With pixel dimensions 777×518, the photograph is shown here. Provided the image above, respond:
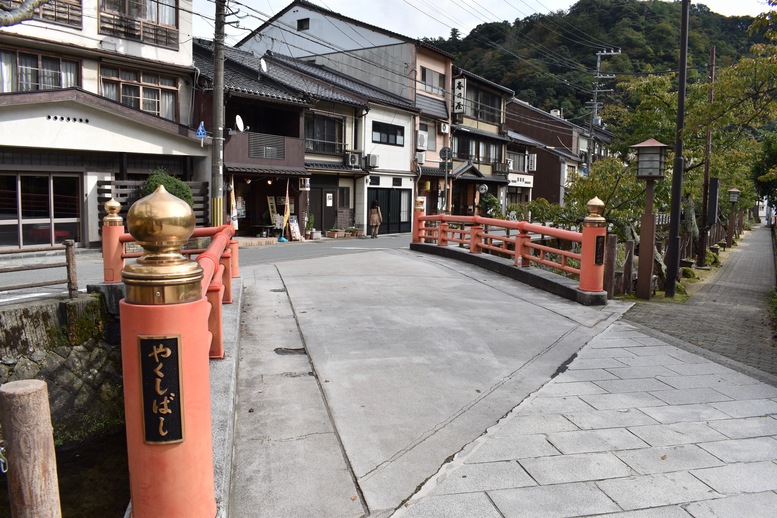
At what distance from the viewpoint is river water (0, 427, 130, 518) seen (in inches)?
253

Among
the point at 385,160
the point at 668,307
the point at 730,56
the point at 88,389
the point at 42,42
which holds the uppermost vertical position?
the point at 730,56

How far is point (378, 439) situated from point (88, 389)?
6.86 metres

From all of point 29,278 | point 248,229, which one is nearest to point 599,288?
point 29,278

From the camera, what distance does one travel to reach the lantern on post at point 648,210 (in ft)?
36.7

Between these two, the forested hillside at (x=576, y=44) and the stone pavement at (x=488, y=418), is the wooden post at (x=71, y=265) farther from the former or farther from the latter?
the forested hillside at (x=576, y=44)

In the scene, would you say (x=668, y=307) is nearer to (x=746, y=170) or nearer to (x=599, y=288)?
(x=599, y=288)

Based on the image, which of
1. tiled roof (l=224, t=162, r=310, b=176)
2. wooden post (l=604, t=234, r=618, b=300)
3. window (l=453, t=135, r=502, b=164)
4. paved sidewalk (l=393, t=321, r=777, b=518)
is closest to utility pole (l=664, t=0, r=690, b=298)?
wooden post (l=604, t=234, r=618, b=300)

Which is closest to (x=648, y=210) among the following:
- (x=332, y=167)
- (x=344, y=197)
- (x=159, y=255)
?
(x=159, y=255)

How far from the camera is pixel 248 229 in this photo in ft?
81.5

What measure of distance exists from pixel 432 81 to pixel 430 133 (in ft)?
9.79

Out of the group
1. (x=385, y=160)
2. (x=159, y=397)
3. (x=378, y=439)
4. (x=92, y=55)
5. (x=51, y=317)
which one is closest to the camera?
(x=159, y=397)

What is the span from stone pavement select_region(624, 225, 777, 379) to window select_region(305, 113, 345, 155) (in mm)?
16688

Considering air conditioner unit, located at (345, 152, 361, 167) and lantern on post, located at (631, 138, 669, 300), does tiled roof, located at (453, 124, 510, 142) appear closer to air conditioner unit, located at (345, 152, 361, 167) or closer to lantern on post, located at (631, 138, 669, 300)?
air conditioner unit, located at (345, 152, 361, 167)

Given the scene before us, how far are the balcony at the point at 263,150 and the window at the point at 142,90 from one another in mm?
2271
